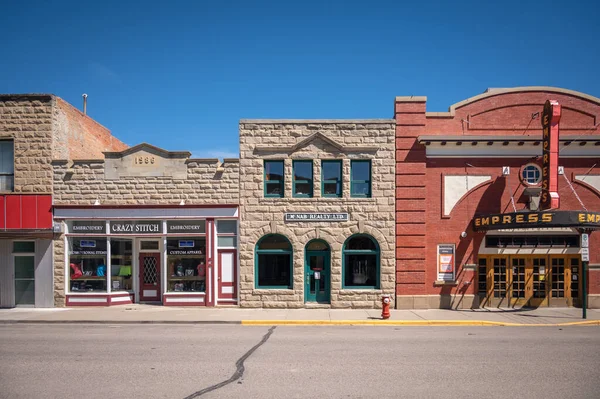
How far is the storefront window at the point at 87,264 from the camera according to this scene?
1769cm

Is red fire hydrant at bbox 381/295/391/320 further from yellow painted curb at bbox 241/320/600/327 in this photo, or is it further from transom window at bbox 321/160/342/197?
transom window at bbox 321/160/342/197

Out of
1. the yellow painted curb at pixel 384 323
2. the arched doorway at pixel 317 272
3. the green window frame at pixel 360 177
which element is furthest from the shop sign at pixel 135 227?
the green window frame at pixel 360 177

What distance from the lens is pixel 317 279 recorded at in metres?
17.5

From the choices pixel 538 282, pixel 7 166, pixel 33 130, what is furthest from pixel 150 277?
pixel 538 282

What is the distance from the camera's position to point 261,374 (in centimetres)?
852

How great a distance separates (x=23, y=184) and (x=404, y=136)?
15.4 m

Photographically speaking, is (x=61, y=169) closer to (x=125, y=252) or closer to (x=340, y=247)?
(x=125, y=252)

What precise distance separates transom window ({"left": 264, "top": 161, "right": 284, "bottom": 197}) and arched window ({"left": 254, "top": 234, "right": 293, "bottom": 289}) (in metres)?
1.74

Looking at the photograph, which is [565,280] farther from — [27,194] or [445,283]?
[27,194]

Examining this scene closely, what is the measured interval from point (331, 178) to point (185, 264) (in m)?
6.87

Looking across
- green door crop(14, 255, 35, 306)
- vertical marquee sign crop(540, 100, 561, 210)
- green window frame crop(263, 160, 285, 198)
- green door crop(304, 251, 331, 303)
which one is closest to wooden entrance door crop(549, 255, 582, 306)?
vertical marquee sign crop(540, 100, 561, 210)

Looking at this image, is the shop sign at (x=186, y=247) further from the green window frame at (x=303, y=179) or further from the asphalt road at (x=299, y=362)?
the asphalt road at (x=299, y=362)

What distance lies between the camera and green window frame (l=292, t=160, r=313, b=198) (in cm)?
1764

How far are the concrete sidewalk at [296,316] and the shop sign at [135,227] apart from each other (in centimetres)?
299
